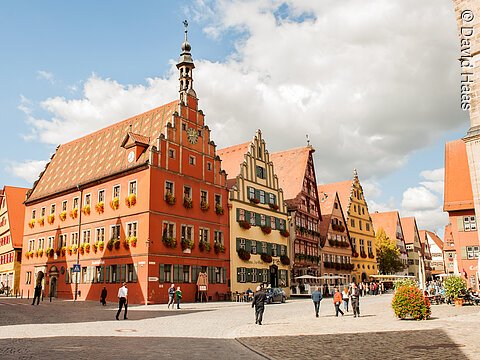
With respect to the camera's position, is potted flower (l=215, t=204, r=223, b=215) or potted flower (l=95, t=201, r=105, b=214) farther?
potted flower (l=215, t=204, r=223, b=215)

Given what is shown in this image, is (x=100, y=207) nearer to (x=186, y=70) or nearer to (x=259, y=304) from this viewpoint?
(x=186, y=70)

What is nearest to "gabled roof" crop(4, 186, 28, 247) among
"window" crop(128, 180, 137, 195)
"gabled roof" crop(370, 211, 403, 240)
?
"window" crop(128, 180, 137, 195)

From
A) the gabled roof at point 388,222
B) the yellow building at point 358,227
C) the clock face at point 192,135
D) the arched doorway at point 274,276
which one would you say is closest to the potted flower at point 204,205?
the clock face at point 192,135

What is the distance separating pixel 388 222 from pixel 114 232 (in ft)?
200

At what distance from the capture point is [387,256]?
7469cm

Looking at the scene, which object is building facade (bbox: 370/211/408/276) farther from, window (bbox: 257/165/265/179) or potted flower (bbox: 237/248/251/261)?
potted flower (bbox: 237/248/251/261)

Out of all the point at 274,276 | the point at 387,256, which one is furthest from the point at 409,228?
the point at 274,276

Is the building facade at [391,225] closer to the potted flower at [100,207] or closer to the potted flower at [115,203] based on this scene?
the potted flower at [100,207]

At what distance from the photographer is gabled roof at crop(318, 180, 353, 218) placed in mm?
70125

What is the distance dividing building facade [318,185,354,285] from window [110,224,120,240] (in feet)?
95.6

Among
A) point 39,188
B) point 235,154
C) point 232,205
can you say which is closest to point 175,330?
point 232,205

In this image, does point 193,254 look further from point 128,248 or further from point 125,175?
point 125,175

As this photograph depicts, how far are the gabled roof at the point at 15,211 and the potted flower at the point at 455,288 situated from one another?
1885 inches

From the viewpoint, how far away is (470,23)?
1125 inches
